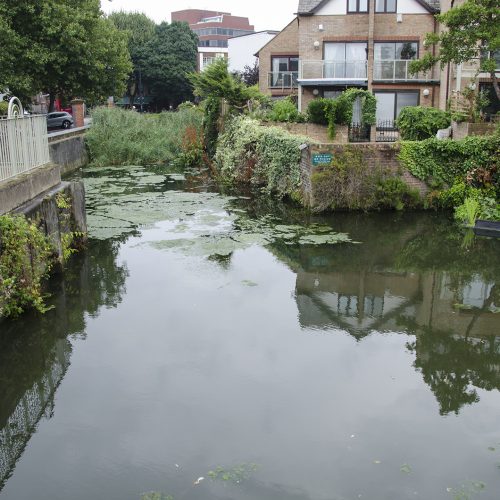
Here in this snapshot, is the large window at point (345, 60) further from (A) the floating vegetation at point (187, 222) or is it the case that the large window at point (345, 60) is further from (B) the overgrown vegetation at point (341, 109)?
(A) the floating vegetation at point (187, 222)

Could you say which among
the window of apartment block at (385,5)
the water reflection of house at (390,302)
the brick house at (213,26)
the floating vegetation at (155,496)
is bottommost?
the floating vegetation at (155,496)

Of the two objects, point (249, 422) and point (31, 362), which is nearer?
point (249, 422)

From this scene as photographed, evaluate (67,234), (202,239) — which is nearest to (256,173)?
(202,239)

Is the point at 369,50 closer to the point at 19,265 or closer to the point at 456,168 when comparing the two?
the point at 456,168

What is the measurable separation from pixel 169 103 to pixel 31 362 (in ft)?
196

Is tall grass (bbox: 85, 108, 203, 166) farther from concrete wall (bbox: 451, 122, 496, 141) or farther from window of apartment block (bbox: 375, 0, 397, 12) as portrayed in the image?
concrete wall (bbox: 451, 122, 496, 141)

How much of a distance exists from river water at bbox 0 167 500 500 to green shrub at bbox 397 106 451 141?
25.8 ft

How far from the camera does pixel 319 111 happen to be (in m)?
22.8

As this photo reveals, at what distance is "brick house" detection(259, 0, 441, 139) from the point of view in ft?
103

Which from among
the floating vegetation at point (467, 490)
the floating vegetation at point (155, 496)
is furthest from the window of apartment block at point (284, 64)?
the floating vegetation at point (155, 496)

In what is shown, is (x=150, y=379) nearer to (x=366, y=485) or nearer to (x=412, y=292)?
(x=366, y=485)

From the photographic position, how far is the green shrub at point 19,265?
8852mm

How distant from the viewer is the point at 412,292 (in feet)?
36.6

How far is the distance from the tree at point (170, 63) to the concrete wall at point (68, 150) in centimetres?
3139
